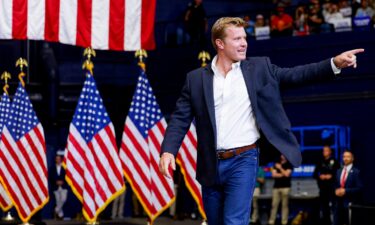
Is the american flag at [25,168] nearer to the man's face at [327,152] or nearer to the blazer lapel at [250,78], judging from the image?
the man's face at [327,152]

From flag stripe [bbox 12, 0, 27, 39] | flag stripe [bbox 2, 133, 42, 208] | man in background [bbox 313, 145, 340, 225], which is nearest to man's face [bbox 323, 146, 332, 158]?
man in background [bbox 313, 145, 340, 225]

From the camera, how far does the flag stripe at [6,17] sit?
1366 cm

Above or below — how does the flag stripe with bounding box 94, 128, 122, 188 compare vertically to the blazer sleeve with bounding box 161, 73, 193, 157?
below

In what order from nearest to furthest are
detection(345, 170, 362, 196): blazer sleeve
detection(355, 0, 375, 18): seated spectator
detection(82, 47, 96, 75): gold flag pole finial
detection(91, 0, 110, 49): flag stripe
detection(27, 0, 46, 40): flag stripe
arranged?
detection(27, 0, 46, 40): flag stripe → detection(91, 0, 110, 49): flag stripe → detection(82, 47, 96, 75): gold flag pole finial → detection(345, 170, 362, 196): blazer sleeve → detection(355, 0, 375, 18): seated spectator

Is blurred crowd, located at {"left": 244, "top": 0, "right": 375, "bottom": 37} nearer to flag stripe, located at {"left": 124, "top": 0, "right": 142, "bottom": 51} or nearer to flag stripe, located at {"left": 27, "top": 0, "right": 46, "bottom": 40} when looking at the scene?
flag stripe, located at {"left": 124, "top": 0, "right": 142, "bottom": 51}

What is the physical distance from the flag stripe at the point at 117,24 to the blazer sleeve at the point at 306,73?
8.20 metres

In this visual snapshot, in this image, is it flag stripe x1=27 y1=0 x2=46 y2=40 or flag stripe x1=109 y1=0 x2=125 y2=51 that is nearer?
flag stripe x1=27 y1=0 x2=46 y2=40

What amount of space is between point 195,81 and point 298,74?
2.51 feet

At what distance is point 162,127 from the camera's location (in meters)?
15.9

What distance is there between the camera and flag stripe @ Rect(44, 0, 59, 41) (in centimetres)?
1393

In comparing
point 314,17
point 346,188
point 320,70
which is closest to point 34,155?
point 346,188

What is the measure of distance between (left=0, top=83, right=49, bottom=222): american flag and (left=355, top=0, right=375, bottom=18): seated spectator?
23.4 ft

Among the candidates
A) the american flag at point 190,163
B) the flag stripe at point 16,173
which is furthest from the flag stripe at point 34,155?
the american flag at point 190,163

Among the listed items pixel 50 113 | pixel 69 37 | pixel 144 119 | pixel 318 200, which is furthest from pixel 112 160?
pixel 50 113
